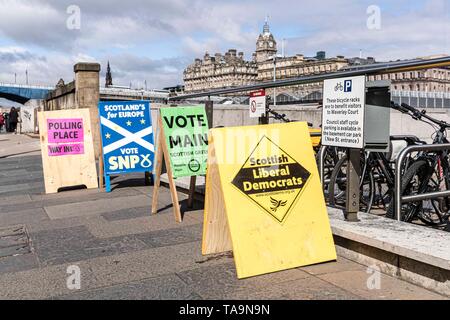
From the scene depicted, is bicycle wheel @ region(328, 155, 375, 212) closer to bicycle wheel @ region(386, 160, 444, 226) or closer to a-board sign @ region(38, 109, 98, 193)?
bicycle wheel @ region(386, 160, 444, 226)

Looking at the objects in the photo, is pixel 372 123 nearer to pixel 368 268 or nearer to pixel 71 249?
pixel 368 268

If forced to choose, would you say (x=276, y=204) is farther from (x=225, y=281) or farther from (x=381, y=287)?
(x=381, y=287)

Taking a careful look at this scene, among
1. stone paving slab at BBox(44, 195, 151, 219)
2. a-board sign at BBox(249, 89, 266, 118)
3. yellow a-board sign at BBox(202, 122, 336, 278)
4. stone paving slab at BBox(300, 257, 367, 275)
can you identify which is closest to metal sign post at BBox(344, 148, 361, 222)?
yellow a-board sign at BBox(202, 122, 336, 278)

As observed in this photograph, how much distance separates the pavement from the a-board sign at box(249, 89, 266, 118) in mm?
1432

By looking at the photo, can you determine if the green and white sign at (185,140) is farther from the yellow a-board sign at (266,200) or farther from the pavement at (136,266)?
the yellow a-board sign at (266,200)

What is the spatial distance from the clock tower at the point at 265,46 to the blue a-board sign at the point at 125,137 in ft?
548

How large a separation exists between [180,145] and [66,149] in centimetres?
327

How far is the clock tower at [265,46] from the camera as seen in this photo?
6816 inches

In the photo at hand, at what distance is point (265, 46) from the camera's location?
172750 mm

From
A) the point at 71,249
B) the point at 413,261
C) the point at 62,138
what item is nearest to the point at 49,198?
the point at 62,138

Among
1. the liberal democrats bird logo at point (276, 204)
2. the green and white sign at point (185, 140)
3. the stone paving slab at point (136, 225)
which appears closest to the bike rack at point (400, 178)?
the liberal democrats bird logo at point (276, 204)

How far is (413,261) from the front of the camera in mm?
3652

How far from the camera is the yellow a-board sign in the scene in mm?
4020
